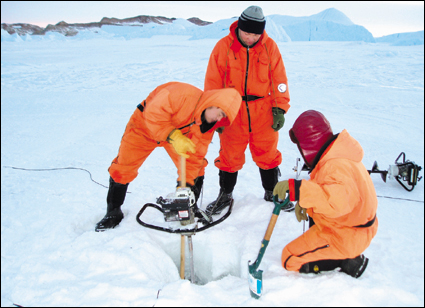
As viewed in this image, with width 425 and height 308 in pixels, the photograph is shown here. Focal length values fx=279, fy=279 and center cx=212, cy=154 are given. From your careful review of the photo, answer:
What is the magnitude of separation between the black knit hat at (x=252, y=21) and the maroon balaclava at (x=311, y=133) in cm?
93

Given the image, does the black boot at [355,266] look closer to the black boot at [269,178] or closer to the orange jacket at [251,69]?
the black boot at [269,178]

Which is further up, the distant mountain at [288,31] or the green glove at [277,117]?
the distant mountain at [288,31]

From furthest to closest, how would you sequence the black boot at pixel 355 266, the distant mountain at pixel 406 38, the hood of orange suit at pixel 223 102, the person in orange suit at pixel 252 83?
Result: the distant mountain at pixel 406 38, the person in orange suit at pixel 252 83, the hood of orange suit at pixel 223 102, the black boot at pixel 355 266

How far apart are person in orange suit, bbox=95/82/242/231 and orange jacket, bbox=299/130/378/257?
0.74 meters

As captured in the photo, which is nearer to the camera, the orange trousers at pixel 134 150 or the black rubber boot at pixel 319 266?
the black rubber boot at pixel 319 266

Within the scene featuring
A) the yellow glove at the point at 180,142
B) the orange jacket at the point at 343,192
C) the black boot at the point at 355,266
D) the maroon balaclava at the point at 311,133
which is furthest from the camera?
the yellow glove at the point at 180,142

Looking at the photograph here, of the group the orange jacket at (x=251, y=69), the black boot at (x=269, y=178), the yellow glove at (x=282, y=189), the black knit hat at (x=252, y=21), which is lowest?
the black boot at (x=269, y=178)

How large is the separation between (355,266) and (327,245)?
0.86 feet

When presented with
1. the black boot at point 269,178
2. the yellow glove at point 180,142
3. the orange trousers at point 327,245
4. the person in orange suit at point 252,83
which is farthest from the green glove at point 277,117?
the orange trousers at point 327,245

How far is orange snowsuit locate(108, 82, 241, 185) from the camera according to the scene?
6.77 feet

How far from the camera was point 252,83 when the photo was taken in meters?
2.48

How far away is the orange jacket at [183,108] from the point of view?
2029 mm

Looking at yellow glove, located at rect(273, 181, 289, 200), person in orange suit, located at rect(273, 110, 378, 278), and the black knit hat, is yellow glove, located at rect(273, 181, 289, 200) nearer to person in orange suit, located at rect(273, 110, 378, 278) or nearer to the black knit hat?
person in orange suit, located at rect(273, 110, 378, 278)

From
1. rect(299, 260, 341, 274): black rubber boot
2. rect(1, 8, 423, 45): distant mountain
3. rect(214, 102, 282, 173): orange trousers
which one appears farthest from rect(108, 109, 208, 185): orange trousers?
rect(1, 8, 423, 45): distant mountain
